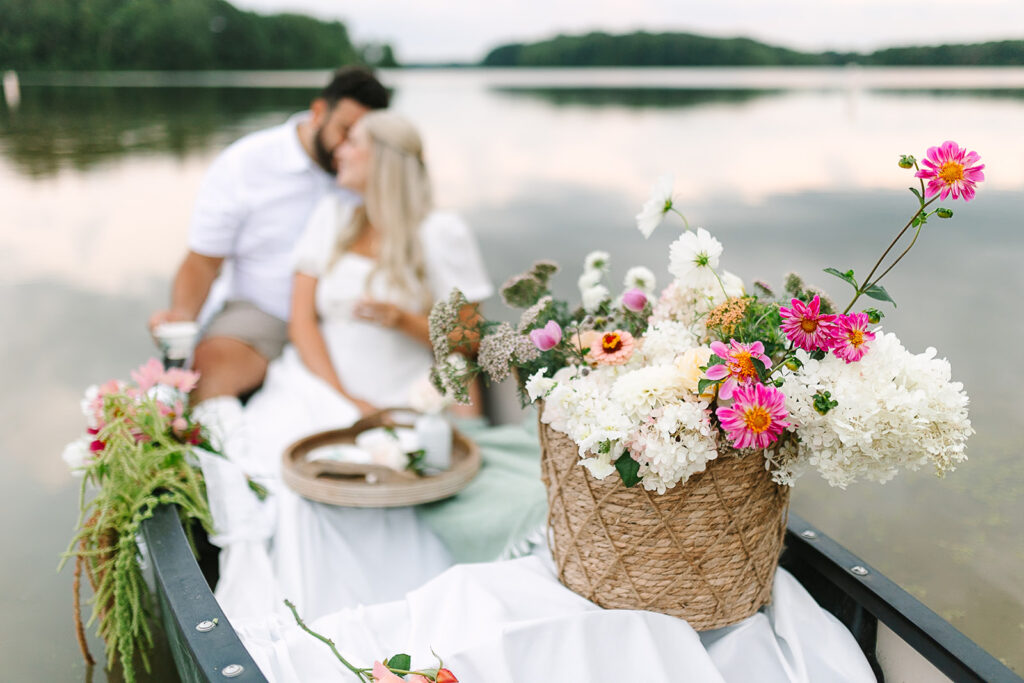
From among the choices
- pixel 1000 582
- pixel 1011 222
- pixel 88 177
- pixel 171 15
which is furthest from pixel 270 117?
pixel 1000 582

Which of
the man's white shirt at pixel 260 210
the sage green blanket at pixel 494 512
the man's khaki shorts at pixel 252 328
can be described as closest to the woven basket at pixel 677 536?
the sage green blanket at pixel 494 512

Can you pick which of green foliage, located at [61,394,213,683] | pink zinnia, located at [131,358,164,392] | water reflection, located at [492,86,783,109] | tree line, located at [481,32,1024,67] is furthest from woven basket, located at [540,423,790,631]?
water reflection, located at [492,86,783,109]

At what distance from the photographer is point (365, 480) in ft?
7.66

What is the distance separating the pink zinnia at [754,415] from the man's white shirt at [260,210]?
2800 mm

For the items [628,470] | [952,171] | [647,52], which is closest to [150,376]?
[628,470]

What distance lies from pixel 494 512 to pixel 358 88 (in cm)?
220

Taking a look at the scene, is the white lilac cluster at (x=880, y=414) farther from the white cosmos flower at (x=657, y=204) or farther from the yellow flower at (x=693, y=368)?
the white cosmos flower at (x=657, y=204)

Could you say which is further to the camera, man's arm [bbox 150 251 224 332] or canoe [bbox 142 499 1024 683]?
man's arm [bbox 150 251 224 332]

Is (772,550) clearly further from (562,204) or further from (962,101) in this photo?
(562,204)

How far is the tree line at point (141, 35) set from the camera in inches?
522

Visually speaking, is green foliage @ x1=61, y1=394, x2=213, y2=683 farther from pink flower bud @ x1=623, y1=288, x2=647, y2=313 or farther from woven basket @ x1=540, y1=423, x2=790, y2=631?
pink flower bud @ x1=623, y1=288, x2=647, y2=313

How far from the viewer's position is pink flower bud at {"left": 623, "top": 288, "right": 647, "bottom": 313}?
5.03 ft

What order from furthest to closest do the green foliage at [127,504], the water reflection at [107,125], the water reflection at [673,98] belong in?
the water reflection at [673,98], the water reflection at [107,125], the green foliage at [127,504]

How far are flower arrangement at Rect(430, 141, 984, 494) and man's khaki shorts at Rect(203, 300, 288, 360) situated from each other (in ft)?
6.93
